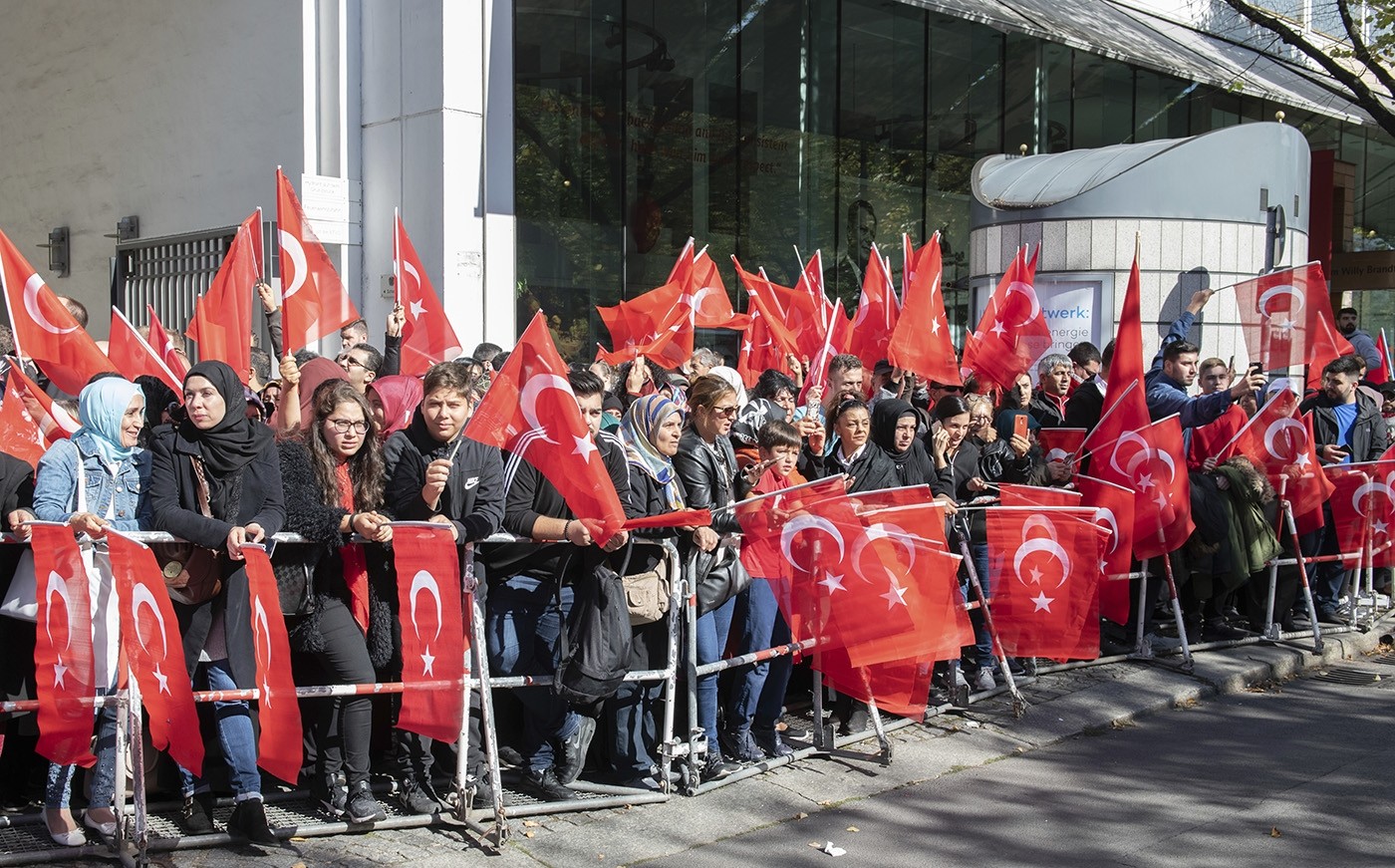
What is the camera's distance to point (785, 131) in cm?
1641

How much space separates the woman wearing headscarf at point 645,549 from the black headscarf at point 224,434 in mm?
1610

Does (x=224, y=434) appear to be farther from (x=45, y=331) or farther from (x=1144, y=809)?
(x=1144, y=809)

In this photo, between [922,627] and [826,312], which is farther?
[826,312]

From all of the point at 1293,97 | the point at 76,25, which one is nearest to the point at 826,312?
the point at 76,25

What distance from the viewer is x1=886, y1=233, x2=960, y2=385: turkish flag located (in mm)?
9391

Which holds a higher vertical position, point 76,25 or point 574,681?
point 76,25

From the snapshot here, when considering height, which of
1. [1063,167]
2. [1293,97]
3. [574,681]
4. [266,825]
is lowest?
[266,825]

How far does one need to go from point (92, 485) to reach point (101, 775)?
1.05 m

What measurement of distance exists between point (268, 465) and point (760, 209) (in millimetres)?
11600

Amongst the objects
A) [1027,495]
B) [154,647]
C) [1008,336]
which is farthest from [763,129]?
[154,647]

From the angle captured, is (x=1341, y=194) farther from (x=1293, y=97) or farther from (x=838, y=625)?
(x=838, y=625)

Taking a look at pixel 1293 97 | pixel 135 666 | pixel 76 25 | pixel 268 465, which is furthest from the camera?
pixel 1293 97

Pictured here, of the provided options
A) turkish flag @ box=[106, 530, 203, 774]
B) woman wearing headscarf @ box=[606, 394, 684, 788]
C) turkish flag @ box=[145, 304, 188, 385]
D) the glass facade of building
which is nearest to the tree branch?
the glass facade of building

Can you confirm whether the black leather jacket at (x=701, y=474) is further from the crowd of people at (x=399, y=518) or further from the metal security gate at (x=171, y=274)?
the metal security gate at (x=171, y=274)
